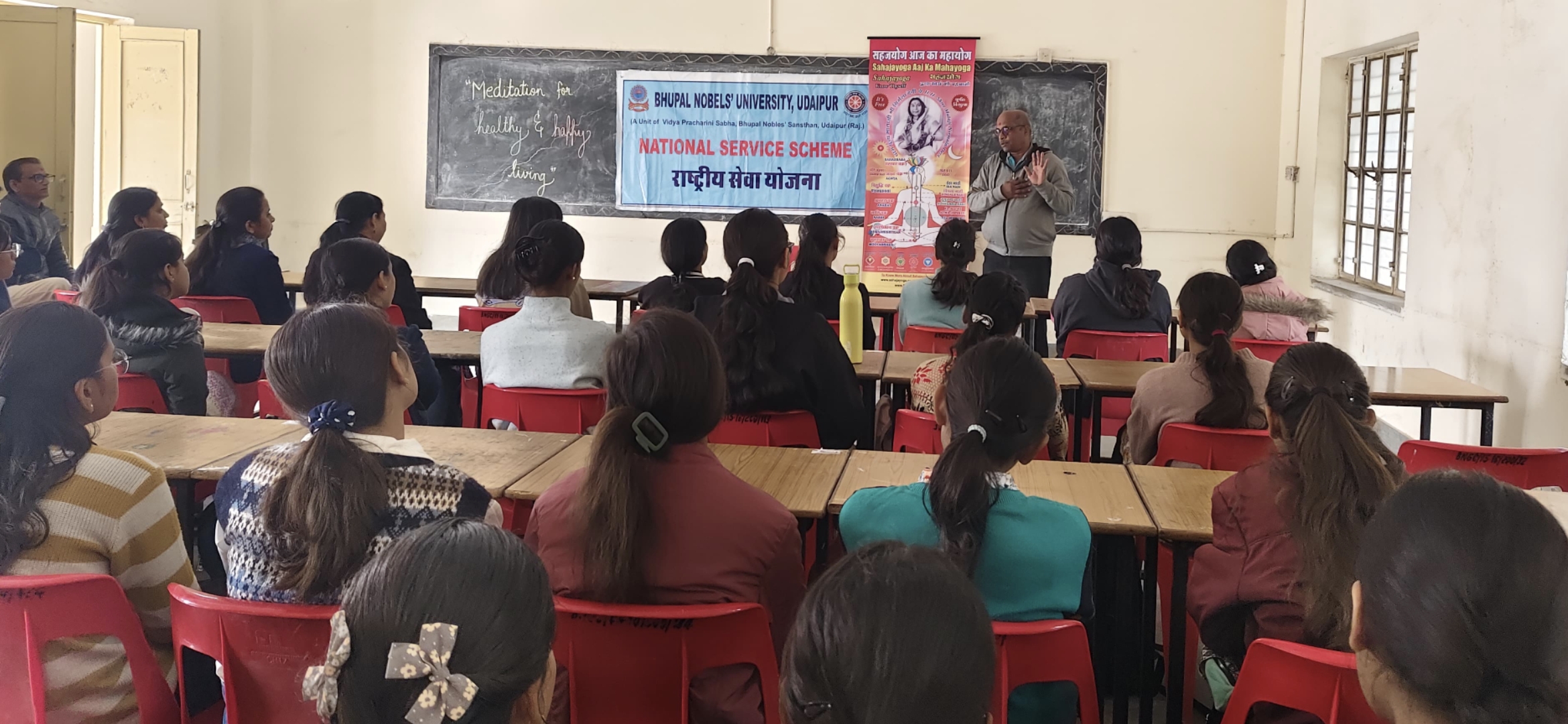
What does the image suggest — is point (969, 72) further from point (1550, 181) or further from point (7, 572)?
point (7, 572)

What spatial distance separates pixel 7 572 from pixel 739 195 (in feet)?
20.3

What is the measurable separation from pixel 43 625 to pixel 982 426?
1249 millimetres

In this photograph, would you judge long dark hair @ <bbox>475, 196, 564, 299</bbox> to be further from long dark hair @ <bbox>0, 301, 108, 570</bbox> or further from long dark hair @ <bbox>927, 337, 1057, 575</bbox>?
long dark hair @ <bbox>927, 337, 1057, 575</bbox>

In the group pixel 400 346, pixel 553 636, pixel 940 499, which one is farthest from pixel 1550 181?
pixel 553 636

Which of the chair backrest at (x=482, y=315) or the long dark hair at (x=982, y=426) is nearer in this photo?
the long dark hair at (x=982, y=426)

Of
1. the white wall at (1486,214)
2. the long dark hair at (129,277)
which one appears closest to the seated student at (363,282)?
the long dark hair at (129,277)

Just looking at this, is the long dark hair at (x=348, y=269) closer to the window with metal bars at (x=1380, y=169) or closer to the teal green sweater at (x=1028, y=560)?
the teal green sweater at (x=1028, y=560)

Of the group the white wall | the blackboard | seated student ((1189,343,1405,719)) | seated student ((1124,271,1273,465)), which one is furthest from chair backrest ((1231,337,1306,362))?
the blackboard

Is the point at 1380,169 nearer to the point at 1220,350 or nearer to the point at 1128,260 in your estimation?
the point at 1128,260

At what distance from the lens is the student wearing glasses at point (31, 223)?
570 cm

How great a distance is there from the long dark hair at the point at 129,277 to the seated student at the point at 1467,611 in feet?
10.6

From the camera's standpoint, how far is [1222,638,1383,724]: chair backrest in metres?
1.49

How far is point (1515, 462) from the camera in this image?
105 inches

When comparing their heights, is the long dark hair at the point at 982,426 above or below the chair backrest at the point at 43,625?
above
